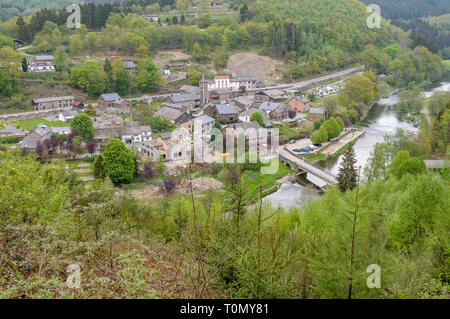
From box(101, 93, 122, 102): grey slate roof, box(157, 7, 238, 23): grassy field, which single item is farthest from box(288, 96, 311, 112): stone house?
box(157, 7, 238, 23): grassy field

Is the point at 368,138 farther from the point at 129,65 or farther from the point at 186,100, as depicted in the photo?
the point at 129,65

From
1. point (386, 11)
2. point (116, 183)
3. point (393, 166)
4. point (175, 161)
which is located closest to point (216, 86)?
point (175, 161)

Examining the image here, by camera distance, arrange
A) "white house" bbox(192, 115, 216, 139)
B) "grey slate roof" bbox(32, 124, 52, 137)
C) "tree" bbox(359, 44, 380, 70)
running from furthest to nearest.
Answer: "tree" bbox(359, 44, 380, 70) < "white house" bbox(192, 115, 216, 139) < "grey slate roof" bbox(32, 124, 52, 137)

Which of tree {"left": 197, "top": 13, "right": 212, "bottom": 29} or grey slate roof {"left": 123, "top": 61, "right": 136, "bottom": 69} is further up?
tree {"left": 197, "top": 13, "right": 212, "bottom": 29}

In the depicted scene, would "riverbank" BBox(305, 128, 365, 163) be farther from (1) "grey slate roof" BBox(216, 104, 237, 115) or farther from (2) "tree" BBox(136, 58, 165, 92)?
(2) "tree" BBox(136, 58, 165, 92)

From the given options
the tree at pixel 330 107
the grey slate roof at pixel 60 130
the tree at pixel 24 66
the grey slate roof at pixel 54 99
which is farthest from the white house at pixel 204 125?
the tree at pixel 24 66

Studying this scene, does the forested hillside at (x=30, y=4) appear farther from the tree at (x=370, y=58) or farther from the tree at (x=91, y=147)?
the tree at (x=91, y=147)

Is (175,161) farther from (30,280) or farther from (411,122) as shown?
(411,122)
